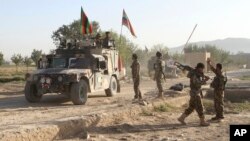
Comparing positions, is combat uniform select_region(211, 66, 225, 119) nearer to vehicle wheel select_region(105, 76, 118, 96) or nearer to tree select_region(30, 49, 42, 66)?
vehicle wheel select_region(105, 76, 118, 96)

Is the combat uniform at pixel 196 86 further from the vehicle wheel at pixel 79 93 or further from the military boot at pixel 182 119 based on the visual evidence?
the vehicle wheel at pixel 79 93

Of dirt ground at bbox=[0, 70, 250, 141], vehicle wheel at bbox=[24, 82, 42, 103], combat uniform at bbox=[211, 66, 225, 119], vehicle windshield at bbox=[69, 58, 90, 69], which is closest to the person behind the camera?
dirt ground at bbox=[0, 70, 250, 141]

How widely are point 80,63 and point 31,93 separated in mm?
1961

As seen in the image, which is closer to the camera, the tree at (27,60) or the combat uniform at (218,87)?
the combat uniform at (218,87)

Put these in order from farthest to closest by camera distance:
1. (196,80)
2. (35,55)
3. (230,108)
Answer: (35,55), (230,108), (196,80)

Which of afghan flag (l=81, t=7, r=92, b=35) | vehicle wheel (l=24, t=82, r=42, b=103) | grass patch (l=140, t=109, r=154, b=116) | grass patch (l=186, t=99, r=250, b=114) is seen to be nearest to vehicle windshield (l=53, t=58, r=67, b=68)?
vehicle wheel (l=24, t=82, r=42, b=103)

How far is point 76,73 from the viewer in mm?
14039

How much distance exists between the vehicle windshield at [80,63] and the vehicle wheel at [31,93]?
1467mm

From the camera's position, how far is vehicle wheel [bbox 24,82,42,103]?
14.8 meters

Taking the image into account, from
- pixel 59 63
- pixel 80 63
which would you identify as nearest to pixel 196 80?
pixel 80 63

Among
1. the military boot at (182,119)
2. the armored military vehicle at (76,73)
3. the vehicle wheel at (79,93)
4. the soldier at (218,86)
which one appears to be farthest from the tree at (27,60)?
the military boot at (182,119)

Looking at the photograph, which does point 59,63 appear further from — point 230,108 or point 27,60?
point 27,60

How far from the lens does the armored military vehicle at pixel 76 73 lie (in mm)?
13977

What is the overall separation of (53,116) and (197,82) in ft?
12.2
